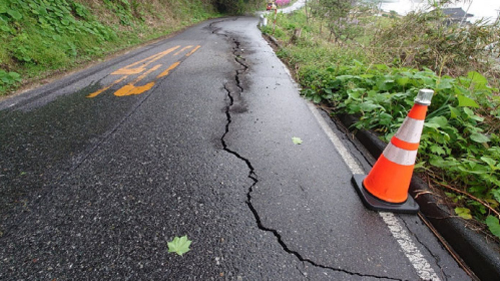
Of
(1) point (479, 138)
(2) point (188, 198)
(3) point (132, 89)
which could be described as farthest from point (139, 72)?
(1) point (479, 138)

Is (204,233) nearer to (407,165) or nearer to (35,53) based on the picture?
(407,165)

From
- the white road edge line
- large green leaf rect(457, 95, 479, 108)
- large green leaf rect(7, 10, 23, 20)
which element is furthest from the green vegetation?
large green leaf rect(7, 10, 23, 20)

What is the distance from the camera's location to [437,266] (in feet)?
4.66

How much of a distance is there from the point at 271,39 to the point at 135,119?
7808 millimetres

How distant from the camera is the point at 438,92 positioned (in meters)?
2.62

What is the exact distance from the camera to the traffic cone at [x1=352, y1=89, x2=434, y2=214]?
1.67 meters

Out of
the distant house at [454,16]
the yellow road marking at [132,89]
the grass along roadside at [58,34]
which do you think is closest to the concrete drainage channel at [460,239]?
the yellow road marking at [132,89]

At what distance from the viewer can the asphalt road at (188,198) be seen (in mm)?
1351

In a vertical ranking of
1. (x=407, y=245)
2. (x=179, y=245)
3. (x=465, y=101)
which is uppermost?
(x=465, y=101)

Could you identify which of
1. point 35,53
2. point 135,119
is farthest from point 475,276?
point 35,53

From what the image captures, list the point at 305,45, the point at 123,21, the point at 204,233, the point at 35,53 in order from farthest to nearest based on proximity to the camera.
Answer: the point at 123,21, the point at 305,45, the point at 35,53, the point at 204,233

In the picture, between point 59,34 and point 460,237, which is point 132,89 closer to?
point 59,34

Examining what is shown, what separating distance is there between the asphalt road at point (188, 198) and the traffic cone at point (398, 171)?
0.36 feet

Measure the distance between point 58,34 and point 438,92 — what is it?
6830mm
